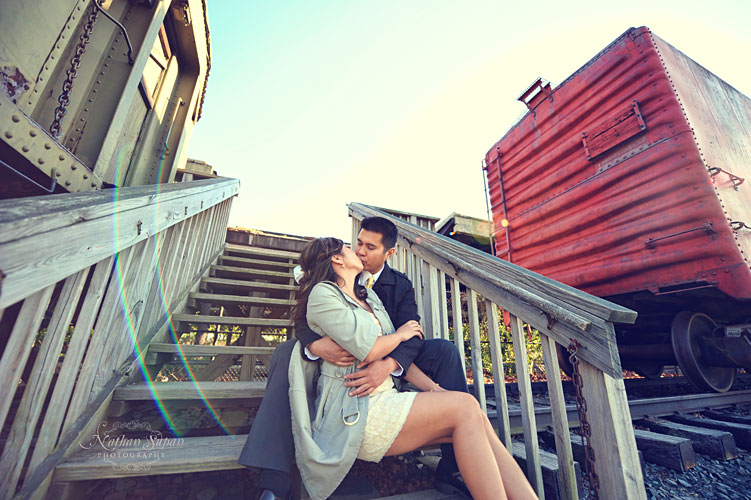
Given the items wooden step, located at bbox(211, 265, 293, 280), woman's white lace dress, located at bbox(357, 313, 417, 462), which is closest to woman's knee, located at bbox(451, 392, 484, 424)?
woman's white lace dress, located at bbox(357, 313, 417, 462)

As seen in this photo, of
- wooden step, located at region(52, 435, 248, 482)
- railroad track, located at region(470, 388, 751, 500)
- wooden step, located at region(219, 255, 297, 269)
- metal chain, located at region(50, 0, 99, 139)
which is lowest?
railroad track, located at region(470, 388, 751, 500)

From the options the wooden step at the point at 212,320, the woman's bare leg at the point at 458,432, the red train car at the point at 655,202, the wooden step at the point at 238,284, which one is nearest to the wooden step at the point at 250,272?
the wooden step at the point at 238,284

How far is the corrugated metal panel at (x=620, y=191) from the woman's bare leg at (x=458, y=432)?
248cm

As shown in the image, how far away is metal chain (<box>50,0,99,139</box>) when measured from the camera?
238 cm

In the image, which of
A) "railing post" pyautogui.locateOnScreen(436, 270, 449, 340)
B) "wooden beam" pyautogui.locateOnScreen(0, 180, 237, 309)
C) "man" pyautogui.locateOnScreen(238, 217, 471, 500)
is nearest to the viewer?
"wooden beam" pyautogui.locateOnScreen(0, 180, 237, 309)

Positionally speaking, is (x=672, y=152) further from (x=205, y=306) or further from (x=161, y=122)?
(x=161, y=122)

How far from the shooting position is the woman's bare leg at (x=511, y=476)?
3.52 feet

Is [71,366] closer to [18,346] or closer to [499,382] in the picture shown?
[18,346]

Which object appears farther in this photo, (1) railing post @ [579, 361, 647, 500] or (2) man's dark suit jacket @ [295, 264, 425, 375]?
(2) man's dark suit jacket @ [295, 264, 425, 375]

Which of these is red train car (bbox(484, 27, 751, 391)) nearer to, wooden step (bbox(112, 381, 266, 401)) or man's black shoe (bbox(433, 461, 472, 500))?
man's black shoe (bbox(433, 461, 472, 500))

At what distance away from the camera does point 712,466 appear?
6.41 feet

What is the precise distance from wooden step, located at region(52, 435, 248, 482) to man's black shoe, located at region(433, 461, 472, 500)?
0.88 metres

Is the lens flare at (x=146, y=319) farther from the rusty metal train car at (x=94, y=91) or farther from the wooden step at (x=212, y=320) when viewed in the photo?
Result: the rusty metal train car at (x=94, y=91)

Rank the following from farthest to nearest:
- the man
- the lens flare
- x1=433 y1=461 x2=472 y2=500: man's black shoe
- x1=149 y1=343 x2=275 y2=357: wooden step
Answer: x1=149 y1=343 x2=275 y2=357: wooden step → the lens flare → x1=433 y1=461 x2=472 y2=500: man's black shoe → the man
